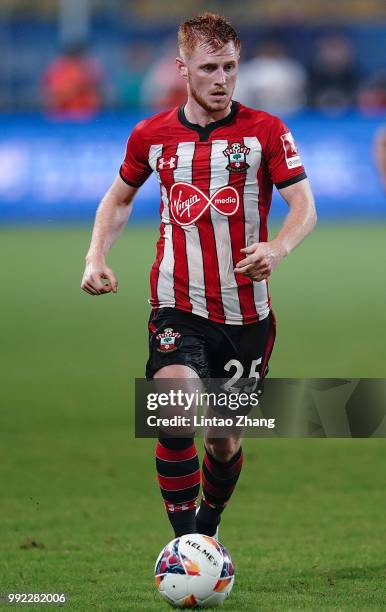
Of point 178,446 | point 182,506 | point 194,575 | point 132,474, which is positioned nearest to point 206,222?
point 178,446

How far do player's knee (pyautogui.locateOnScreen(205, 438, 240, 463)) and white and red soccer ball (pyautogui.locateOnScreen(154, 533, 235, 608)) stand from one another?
77 cm

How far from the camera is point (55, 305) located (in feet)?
44.8

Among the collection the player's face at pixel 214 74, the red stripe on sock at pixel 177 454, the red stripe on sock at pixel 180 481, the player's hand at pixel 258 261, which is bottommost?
the red stripe on sock at pixel 180 481

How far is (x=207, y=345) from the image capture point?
5387 millimetres

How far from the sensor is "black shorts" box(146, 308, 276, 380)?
527cm

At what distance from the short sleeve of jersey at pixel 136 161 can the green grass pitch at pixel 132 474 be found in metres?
1.72

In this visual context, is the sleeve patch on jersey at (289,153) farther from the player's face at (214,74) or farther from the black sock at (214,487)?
the black sock at (214,487)

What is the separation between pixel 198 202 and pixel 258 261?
0.57m

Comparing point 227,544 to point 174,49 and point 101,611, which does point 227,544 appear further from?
point 174,49

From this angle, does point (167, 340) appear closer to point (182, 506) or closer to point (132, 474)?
point (182, 506)

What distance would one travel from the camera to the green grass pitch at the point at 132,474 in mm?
5336

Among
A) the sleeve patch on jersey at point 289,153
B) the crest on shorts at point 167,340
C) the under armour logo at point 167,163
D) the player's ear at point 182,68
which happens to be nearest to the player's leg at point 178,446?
the crest on shorts at point 167,340

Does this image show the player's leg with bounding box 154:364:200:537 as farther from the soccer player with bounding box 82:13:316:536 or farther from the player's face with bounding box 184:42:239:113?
the player's face with bounding box 184:42:239:113

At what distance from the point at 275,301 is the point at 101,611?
916cm
